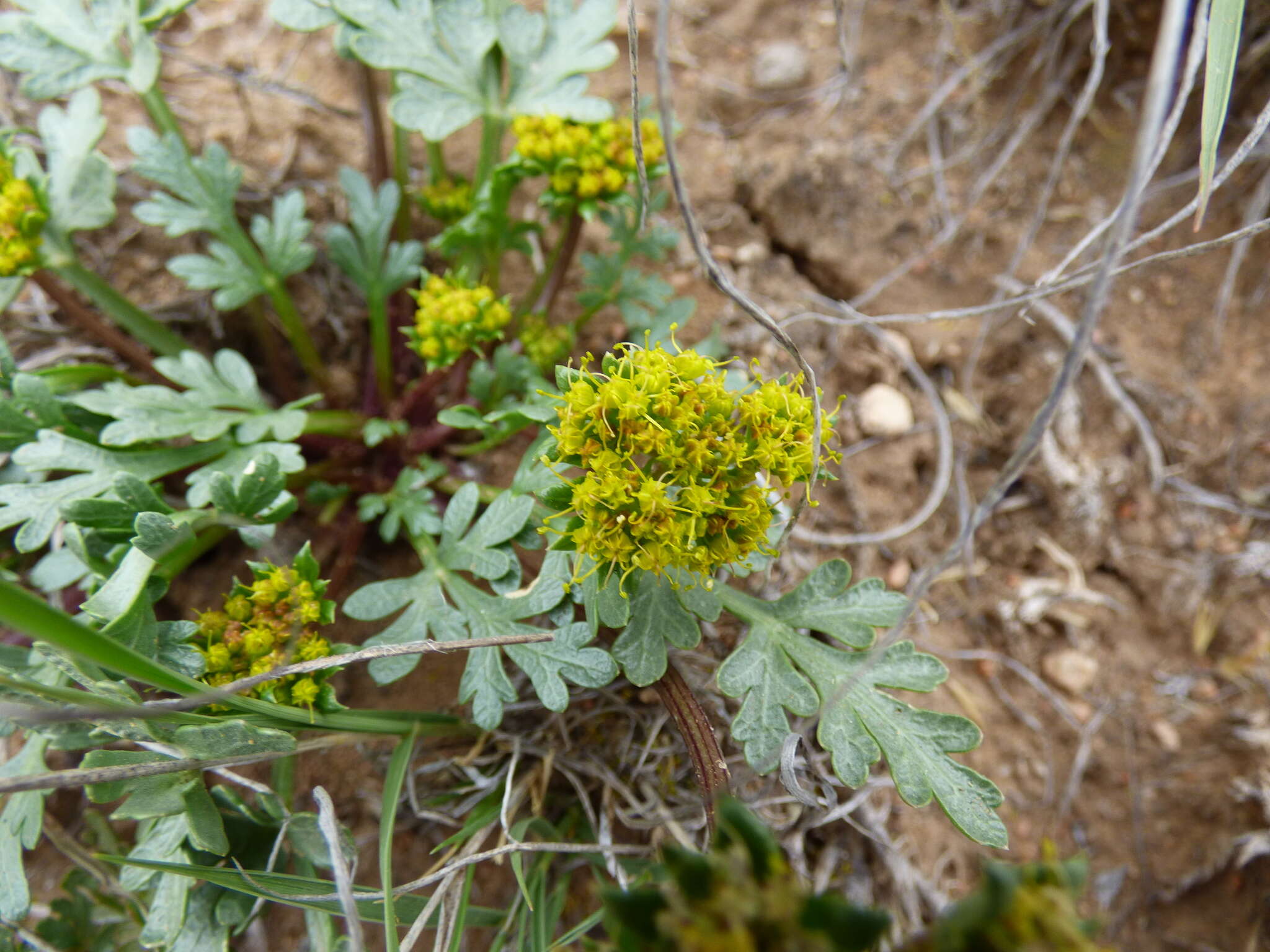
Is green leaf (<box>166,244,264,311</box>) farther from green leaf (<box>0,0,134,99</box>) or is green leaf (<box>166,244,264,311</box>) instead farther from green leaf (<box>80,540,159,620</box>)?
green leaf (<box>80,540,159,620</box>)

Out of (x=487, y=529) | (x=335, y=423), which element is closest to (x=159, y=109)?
(x=335, y=423)

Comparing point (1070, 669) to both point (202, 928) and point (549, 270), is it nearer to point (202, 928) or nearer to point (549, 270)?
point (549, 270)

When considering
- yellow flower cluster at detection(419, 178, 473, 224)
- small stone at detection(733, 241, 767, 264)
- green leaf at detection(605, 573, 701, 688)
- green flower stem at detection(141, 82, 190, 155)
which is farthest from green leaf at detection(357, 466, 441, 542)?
small stone at detection(733, 241, 767, 264)

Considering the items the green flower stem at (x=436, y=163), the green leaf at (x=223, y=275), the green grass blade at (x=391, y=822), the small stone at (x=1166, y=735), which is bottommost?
the small stone at (x=1166, y=735)

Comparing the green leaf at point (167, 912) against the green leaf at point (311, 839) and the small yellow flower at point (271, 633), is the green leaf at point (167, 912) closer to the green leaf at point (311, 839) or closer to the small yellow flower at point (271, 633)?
the green leaf at point (311, 839)

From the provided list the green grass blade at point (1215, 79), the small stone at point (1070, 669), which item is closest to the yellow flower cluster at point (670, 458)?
the green grass blade at point (1215, 79)

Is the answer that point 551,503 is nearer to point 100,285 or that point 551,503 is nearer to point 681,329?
point 681,329

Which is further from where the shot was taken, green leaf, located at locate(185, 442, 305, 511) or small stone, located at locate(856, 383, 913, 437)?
small stone, located at locate(856, 383, 913, 437)
